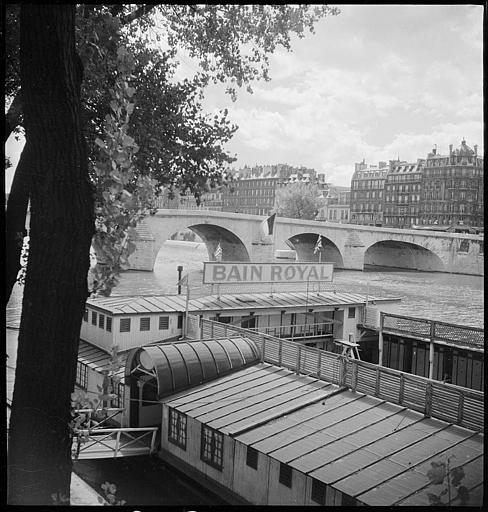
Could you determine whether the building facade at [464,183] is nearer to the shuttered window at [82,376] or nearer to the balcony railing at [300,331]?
the balcony railing at [300,331]

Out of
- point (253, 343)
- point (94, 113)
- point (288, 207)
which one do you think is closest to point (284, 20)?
point (94, 113)

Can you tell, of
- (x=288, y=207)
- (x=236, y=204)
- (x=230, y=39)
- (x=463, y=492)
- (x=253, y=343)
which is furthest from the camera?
(x=288, y=207)

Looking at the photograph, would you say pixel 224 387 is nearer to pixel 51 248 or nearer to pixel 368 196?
pixel 51 248

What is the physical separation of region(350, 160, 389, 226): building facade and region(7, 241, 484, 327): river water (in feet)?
14.5

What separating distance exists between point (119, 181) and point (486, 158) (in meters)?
1.74

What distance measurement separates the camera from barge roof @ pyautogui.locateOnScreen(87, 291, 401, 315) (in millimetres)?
10984

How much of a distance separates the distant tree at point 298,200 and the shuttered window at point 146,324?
66.1 feet

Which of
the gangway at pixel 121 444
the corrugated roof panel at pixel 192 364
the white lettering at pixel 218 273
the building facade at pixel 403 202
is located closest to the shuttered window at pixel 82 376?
the gangway at pixel 121 444

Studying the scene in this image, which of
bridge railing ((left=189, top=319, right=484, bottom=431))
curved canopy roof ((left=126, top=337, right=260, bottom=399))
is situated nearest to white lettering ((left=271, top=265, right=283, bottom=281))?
bridge railing ((left=189, top=319, right=484, bottom=431))

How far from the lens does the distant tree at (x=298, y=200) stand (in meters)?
31.0

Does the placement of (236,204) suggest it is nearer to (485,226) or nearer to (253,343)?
(253,343)

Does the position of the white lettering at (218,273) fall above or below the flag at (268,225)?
below

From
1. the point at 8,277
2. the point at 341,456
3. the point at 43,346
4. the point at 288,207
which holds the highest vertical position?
the point at 288,207

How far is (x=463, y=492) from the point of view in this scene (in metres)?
2.50
